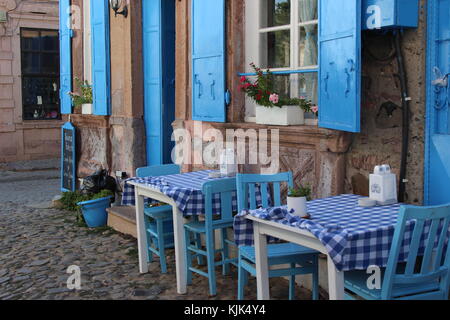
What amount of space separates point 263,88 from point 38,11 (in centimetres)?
1110

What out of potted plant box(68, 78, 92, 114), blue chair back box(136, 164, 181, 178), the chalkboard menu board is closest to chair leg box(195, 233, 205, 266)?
blue chair back box(136, 164, 181, 178)

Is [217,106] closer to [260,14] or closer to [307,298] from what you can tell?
[260,14]

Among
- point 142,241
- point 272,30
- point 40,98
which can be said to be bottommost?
point 142,241

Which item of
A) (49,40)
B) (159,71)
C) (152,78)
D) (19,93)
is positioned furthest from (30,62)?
(159,71)

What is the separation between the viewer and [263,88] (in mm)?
5480

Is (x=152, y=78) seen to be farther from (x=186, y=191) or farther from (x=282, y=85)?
(x=186, y=191)

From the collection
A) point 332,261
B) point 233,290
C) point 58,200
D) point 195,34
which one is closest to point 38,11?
point 58,200

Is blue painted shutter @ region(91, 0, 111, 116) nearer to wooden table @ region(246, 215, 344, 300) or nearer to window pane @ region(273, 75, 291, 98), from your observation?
window pane @ region(273, 75, 291, 98)

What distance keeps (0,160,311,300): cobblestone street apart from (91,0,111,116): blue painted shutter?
160 cm

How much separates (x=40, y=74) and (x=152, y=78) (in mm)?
8392

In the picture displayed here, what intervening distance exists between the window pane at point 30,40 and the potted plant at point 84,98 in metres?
6.30

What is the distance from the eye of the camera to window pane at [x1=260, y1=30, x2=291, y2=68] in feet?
18.2

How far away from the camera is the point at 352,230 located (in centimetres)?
302

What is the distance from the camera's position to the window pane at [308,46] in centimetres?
522
